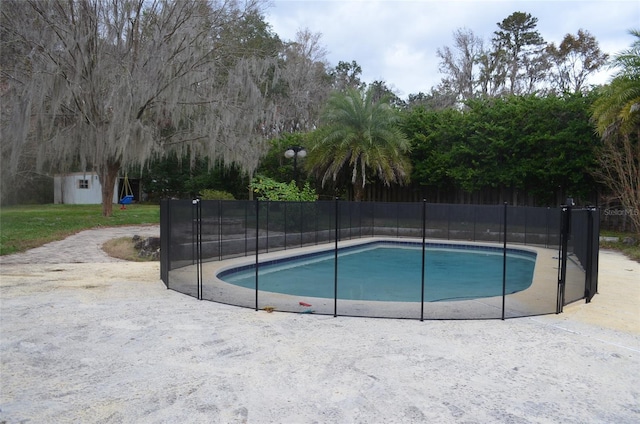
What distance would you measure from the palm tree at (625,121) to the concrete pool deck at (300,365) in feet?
31.2

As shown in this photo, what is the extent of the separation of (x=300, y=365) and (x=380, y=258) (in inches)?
402

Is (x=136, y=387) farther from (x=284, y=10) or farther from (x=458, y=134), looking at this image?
(x=284, y=10)

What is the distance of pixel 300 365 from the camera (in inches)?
158

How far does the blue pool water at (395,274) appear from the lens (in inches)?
348

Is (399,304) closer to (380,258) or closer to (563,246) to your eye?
(563,246)

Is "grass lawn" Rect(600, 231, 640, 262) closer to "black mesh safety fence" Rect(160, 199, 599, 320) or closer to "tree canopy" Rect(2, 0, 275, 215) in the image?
"black mesh safety fence" Rect(160, 199, 599, 320)

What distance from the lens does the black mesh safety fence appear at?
21.2ft

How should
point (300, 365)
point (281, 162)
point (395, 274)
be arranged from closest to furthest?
point (300, 365) < point (395, 274) < point (281, 162)

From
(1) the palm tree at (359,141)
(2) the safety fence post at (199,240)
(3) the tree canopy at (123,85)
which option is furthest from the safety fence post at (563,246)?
(3) the tree canopy at (123,85)

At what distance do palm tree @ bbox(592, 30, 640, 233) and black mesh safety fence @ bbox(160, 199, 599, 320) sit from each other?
335 cm

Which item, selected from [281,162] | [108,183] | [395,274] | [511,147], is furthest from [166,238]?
[511,147]

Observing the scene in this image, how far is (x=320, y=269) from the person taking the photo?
38.2ft

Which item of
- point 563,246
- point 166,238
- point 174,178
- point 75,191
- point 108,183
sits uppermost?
point 174,178

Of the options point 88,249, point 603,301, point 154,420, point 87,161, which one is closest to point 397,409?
point 154,420
